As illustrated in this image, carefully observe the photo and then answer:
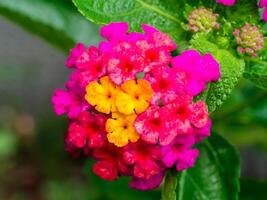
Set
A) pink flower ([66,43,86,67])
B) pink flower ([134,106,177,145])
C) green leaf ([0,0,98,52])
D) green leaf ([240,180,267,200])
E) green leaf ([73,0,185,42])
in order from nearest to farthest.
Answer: pink flower ([134,106,177,145]) < pink flower ([66,43,86,67]) < green leaf ([73,0,185,42]) < green leaf ([0,0,98,52]) < green leaf ([240,180,267,200])

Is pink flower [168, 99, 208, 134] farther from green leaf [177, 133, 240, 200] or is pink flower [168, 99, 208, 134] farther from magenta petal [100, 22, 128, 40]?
green leaf [177, 133, 240, 200]

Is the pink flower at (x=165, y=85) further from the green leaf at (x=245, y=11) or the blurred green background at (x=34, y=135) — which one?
the blurred green background at (x=34, y=135)

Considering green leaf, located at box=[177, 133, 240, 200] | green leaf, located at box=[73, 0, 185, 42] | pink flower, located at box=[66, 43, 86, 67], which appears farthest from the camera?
green leaf, located at box=[177, 133, 240, 200]

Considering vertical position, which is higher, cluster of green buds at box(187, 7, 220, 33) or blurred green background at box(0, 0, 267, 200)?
cluster of green buds at box(187, 7, 220, 33)

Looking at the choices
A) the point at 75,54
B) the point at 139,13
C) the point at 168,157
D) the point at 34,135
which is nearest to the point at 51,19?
the point at 139,13

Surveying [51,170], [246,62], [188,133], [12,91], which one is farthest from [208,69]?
[12,91]

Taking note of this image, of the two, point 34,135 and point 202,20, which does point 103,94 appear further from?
point 34,135

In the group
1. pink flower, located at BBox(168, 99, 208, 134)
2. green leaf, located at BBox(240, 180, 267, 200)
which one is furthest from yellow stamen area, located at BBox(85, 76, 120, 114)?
green leaf, located at BBox(240, 180, 267, 200)

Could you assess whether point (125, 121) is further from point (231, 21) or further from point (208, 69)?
point (231, 21)
